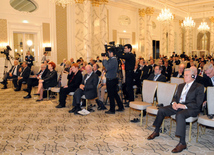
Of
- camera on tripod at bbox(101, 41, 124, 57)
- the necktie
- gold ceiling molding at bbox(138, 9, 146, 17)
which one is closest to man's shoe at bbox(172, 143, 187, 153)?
the necktie

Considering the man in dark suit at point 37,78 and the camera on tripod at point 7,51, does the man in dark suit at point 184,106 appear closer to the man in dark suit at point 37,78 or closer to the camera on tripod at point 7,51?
the man in dark suit at point 37,78

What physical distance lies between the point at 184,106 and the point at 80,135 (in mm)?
2060

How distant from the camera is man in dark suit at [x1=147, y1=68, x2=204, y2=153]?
3.76 meters

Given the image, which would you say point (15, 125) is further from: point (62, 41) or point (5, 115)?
point (62, 41)

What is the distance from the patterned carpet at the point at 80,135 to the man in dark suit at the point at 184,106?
0.25 m

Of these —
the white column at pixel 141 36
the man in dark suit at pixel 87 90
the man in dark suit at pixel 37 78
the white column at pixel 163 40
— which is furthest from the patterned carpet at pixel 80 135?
the white column at pixel 163 40

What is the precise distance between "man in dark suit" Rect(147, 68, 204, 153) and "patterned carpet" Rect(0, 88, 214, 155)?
0.83 ft

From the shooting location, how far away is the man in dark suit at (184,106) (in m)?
3.76

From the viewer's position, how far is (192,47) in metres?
26.8

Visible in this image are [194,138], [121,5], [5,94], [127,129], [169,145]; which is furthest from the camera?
[121,5]

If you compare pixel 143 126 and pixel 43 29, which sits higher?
pixel 43 29

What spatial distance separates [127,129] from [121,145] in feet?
2.78

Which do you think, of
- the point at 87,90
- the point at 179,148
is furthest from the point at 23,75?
the point at 179,148

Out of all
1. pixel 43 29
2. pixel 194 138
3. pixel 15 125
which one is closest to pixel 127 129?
pixel 194 138
